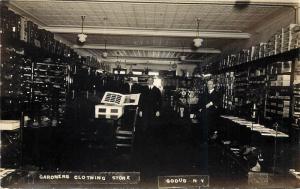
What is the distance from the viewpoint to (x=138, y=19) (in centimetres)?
618

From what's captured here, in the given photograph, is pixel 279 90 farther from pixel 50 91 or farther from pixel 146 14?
pixel 50 91

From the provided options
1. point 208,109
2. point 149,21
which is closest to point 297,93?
point 208,109

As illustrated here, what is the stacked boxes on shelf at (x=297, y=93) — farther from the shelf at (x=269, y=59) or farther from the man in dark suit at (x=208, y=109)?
the man in dark suit at (x=208, y=109)

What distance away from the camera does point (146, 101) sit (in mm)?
5102

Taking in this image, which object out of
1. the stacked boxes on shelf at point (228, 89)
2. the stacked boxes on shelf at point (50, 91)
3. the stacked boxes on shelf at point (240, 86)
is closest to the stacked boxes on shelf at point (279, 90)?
the stacked boxes on shelf at point (240, 86)

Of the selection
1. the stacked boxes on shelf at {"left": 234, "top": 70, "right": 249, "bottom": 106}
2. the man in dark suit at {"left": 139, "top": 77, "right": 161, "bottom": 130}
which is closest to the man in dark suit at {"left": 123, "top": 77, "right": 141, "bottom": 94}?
the man in dark suit at {"left": 139, "top": 77, "right": 161, "bottom": 130}

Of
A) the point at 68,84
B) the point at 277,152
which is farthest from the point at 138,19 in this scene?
the point at 277,152

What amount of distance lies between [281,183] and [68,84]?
4.54 m

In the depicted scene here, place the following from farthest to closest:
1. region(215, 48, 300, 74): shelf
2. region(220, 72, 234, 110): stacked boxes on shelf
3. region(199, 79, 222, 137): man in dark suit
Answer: region(220, 72, 234, 110): stacked boxes on shelf
region(199, 79, 222, 137): man in dark suit
region(215, 48, 300, 74): shelf

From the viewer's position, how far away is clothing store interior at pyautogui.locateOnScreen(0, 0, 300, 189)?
12.2 feet

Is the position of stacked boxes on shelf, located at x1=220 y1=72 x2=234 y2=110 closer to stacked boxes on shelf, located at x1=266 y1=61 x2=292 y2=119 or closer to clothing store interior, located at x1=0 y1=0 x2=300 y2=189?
clothing store interior, located at x1=0 y1=0 x2=300 y2=189

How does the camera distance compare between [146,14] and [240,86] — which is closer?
[146,14]

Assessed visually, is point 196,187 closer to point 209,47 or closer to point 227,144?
point 227,144

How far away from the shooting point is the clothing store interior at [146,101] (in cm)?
371
